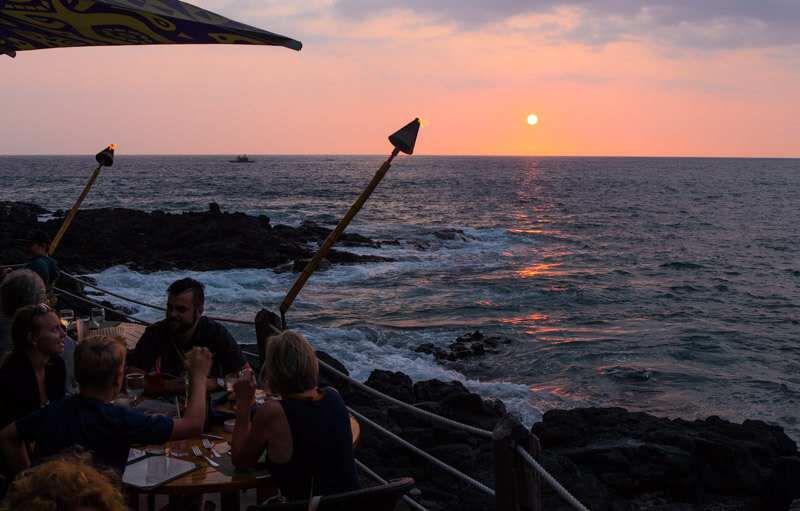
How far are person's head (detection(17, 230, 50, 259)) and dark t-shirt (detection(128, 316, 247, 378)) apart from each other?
3.37 m

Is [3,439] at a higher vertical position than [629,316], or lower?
higher

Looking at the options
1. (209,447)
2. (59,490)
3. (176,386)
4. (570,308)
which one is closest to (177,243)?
(570,308)

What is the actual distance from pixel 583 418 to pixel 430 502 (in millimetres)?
4242

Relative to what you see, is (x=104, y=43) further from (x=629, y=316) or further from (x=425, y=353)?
(x=629, y=316)

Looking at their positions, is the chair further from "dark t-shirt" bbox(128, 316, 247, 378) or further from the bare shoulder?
"dark t-shirt" bbox(128, 316, 247, 378)

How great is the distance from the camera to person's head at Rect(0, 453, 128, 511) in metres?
1.63

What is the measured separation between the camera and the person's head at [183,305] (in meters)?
4.62

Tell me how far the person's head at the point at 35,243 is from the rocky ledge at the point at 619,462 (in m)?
4.44

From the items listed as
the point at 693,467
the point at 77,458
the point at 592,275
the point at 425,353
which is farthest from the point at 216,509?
the point at 592,275

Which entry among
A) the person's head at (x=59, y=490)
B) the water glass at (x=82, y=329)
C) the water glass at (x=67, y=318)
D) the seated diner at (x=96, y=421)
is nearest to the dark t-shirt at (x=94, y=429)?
the seated diner at (x=96, y=421)

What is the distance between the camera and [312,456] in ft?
10.1

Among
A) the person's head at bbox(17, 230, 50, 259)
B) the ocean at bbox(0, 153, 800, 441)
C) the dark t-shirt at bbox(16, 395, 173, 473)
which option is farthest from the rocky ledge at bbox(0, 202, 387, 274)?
the dark t-shirt at bbox(16, 395, 173, 473)

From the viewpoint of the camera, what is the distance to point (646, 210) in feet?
188

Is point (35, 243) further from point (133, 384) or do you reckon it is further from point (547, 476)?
point (547, 476)
